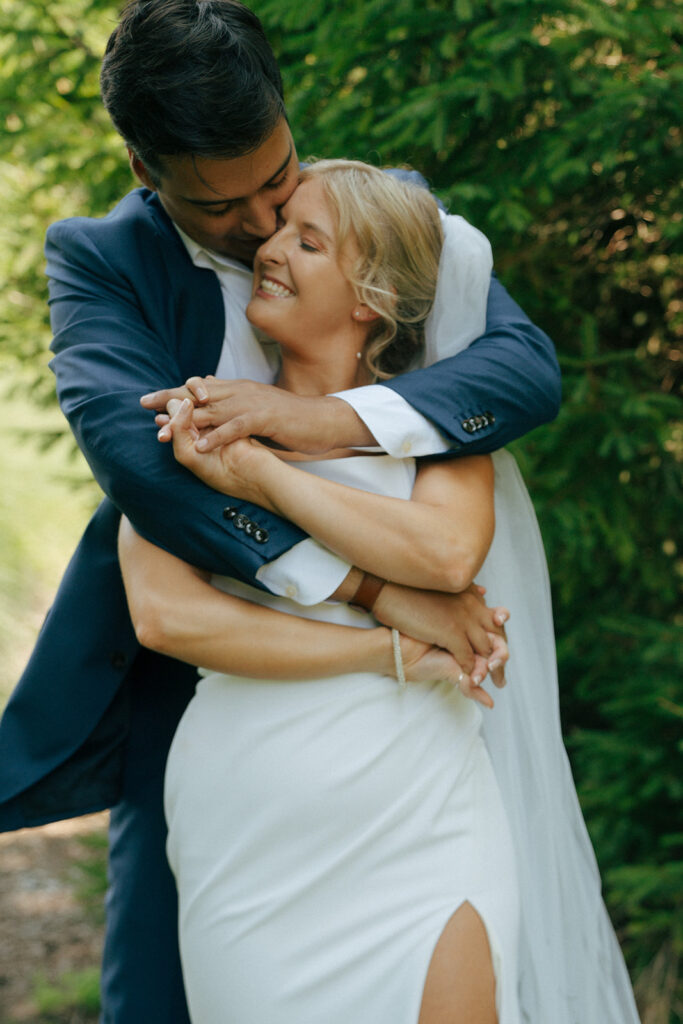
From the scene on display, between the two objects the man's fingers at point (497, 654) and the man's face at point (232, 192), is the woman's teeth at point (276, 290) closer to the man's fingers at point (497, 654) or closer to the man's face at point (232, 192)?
the man's face at point (232, 192)

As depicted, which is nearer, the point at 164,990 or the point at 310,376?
Result: the point at 310,376

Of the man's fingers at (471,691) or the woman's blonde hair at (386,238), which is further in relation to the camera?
the woman's blonde hair at (386,238)

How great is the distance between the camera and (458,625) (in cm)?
185

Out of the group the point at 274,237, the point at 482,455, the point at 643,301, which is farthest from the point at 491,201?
the point at 482,455

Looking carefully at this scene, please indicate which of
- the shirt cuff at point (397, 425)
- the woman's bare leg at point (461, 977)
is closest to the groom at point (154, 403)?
the shirt cuff at point (397, 425)

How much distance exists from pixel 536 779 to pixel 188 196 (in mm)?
1474

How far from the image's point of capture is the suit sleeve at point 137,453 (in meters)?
1.68

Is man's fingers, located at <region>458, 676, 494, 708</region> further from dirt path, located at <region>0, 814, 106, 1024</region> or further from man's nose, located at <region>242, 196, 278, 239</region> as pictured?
dirt path, located at <region>0, 814, 106, 1024</region>

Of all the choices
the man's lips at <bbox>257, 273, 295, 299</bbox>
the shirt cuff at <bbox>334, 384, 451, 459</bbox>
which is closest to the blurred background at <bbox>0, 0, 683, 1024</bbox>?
the man's lips at <bbox>257, 273, 295, 299</bbox>

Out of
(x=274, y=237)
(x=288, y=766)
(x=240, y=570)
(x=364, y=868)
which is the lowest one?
(x=364, y=868)

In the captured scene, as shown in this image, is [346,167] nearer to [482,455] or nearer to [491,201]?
[482,455]

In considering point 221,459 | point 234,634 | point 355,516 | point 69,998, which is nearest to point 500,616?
point 355,516

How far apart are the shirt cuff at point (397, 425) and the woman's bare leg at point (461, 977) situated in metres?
0.85

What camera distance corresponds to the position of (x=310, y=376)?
2133 millimetres
